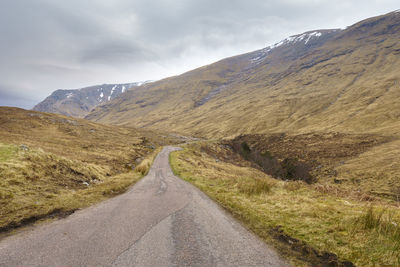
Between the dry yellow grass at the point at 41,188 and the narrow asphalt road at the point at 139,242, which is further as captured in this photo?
the dry yellow grass at the point at 41,188

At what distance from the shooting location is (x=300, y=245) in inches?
220

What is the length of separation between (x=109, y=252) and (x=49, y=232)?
2.79m

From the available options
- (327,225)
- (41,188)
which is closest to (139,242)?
(327,225)

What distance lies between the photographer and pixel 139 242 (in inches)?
228

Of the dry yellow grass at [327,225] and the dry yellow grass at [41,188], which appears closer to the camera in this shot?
the dry yellow grass at [327,225]

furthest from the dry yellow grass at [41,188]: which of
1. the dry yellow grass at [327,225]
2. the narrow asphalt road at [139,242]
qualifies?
the dry yellow grass at [327,225]

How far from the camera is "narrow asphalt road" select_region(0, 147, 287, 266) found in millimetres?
4855

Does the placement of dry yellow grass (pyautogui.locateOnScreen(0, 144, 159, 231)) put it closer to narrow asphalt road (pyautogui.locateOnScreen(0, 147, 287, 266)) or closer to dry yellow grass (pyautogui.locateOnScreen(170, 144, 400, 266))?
narrow asphalt road (pyautogui.locateOnScreen(0, 147, 287, 266))

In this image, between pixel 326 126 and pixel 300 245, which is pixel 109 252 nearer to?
pixel 300 245

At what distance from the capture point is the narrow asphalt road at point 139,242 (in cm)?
486

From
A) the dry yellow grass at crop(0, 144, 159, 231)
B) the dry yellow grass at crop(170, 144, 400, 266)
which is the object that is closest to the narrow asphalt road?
the dry yellow grass at crop(170, 144, 400, 266)

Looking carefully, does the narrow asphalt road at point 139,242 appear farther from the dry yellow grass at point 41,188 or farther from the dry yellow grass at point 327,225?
the dry yellow grass at point 41,188

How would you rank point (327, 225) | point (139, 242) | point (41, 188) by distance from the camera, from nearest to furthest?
point (139, 242) → point (327, 225) → point (41, 188)

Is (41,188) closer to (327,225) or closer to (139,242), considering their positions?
(139,242)
